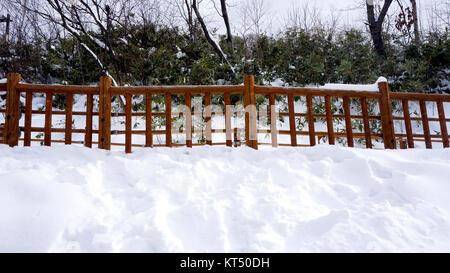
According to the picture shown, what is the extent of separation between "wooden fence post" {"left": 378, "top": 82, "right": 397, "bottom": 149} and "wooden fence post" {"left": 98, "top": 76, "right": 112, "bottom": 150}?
3572mm

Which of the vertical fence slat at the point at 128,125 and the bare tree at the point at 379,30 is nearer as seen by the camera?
the vertical fence slat at the point at 128,125

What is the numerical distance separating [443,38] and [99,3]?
9.95m

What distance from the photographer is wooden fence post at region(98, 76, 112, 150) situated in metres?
2.92

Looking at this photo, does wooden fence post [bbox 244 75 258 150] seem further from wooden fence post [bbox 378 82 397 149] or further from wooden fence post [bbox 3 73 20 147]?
wooden fence post [bbox 3 73 20 147]

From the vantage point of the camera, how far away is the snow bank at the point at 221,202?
137cm

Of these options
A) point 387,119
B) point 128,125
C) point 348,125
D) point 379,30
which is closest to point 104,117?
point 128,125

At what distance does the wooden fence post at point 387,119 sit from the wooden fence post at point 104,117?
3572 millimetres

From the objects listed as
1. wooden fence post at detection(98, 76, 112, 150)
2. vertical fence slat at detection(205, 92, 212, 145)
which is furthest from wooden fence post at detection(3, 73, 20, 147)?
vertical fence slat at detection(205, 92, 212, 145)

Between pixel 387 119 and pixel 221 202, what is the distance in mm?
2822

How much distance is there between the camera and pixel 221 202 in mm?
1776

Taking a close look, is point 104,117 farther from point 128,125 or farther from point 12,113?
point 12,113

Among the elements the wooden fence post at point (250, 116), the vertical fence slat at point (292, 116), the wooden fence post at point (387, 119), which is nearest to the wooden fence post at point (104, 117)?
the wooden fence post at point (250, 116)

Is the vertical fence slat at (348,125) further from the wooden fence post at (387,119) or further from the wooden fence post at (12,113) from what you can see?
the wooden fence post at (12,113)
